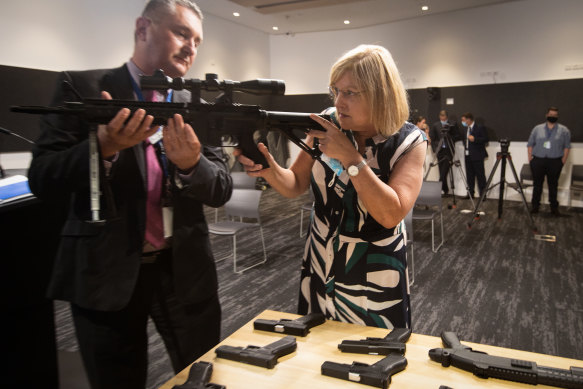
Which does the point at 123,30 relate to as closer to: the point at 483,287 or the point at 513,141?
the point at 483,287

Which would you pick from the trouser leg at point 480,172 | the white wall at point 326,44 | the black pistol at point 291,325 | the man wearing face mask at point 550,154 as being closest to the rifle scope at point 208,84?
the black pistol at point 291,325

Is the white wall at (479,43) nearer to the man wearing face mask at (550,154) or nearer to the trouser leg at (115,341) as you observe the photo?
the man wearing face mask at (550,154)

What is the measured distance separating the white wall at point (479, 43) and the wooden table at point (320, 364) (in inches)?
341

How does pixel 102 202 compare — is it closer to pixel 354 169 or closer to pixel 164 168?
pixel 164 168

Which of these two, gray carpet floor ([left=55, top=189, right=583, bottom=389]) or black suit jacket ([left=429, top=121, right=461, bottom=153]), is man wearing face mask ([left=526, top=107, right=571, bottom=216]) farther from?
black suit jacket ([left=429, top=121, right=461, bottom=153])

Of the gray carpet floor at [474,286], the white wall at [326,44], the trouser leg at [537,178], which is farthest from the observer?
the trouser leg at [537,178]

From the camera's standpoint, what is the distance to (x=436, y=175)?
9406mm

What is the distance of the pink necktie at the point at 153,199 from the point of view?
1.28 metres

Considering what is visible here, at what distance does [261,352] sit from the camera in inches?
43.8

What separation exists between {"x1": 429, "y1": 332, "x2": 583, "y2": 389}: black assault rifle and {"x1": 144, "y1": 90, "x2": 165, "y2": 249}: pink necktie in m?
0.90

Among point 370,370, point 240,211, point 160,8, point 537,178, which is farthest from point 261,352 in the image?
point 537,178

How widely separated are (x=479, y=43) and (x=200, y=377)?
951cm

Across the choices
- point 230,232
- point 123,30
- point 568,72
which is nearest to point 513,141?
point 568,72

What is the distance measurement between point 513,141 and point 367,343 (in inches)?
341
